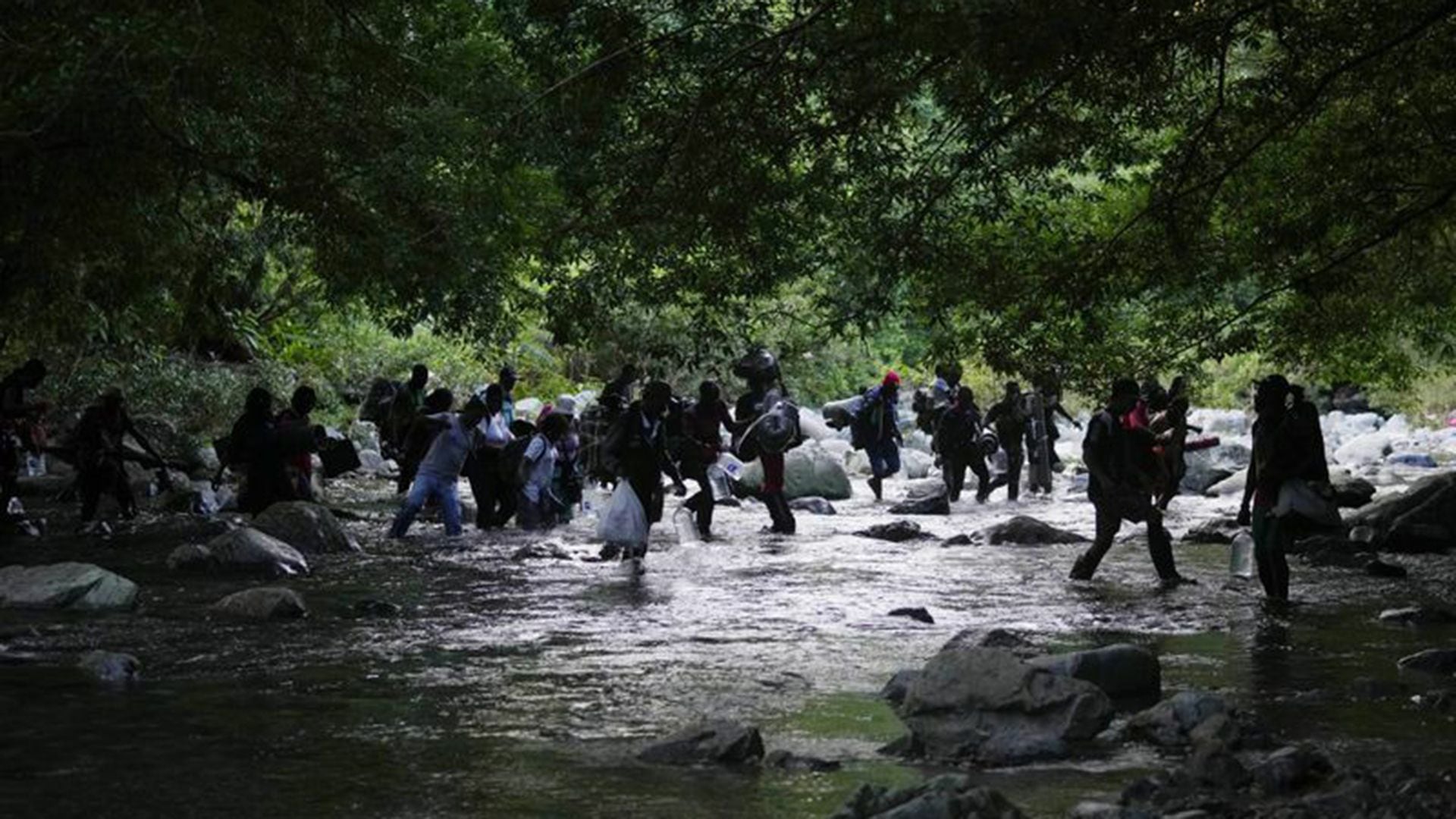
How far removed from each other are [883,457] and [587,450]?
229 inches

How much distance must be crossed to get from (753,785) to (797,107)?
6.47m

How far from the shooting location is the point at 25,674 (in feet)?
30.8

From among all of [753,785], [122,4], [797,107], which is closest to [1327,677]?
[753,785]

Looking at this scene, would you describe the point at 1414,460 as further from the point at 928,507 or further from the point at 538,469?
the point at 538,469

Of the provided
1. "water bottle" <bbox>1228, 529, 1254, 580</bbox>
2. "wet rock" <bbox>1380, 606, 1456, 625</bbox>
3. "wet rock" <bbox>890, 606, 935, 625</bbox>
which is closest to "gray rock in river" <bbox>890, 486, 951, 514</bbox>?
"water bottle" <bbox>1228, 529, 1254, 580</bbox>

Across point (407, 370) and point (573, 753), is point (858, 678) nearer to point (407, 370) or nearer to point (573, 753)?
point (573, 753)

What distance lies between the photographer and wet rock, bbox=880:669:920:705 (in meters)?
Result: 8.65

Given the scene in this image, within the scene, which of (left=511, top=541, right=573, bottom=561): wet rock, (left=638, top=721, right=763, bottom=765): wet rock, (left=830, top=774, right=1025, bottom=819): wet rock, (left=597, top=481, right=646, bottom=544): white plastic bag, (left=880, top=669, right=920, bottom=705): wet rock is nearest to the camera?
(left=830, top=774, right=1025, bottom=819): wet rock

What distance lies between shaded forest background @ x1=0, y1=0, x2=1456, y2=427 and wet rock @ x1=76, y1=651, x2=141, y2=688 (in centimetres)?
293

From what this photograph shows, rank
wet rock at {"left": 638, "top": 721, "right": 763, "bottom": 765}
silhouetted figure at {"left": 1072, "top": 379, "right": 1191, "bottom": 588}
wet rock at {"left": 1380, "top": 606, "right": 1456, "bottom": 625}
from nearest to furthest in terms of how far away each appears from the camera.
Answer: wet rock at {"left": 638, "top": 721, "right": 763, "bottom": 765} < wet rock at {"left": 1380, "top": 606, "right": 1456, "bottom": 625} < silhouetted figure at {"left": 1072, "top": 379, "right": 1191, "bottom": 588}

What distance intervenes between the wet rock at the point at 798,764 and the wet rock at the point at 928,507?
53.4 feet

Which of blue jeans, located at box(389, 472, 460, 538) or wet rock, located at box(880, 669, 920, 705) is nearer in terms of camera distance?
wet rock, located at box(880, 669, 920, 705)

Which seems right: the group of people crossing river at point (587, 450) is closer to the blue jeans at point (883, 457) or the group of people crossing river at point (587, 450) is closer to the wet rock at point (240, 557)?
the blue jeans at point (883, 457)

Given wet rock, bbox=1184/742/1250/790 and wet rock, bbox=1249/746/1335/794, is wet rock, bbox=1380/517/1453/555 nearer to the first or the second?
wet rock, bbox=1249/746/1335/794
